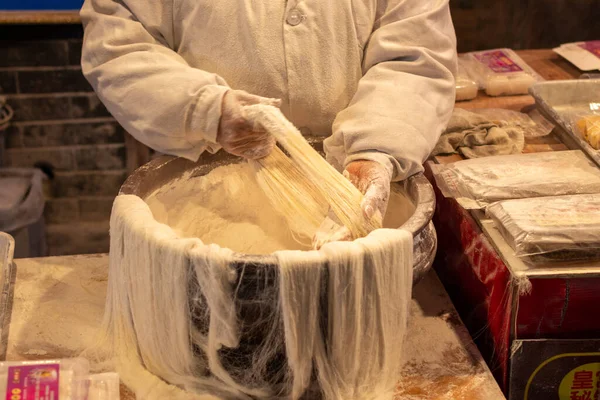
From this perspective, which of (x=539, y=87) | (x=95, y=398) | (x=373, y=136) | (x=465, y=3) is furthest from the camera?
(x=465, y=3)

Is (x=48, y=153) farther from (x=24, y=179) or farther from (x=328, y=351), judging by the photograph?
(x=328, y=351)

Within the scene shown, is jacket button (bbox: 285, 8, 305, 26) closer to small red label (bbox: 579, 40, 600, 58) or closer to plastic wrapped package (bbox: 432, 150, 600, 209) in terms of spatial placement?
plastic wrapped package (bbox: 432, 150, 600, 209)

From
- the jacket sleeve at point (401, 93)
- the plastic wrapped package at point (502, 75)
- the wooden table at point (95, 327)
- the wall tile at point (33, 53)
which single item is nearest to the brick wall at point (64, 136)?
the wall tile at point (33, 53)

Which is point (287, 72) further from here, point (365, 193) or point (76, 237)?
point (76, 237)

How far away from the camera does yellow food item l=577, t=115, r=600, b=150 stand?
4.86 feet

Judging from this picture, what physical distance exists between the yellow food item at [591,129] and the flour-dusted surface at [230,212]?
446 millimetres

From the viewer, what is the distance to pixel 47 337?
124 cm

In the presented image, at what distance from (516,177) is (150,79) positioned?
65cm

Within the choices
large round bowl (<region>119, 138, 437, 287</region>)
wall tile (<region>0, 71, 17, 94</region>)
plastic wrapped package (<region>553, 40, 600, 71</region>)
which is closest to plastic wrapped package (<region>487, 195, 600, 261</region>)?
large round bowl (<region>119, 138, 437, 287</region>)

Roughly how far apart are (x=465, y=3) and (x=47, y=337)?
4.98ft

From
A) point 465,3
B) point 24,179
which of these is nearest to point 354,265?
point 465,3

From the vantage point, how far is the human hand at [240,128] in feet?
3.76

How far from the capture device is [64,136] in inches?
93.6

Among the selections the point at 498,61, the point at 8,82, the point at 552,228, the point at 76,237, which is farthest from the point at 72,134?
the point at 552,228
